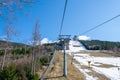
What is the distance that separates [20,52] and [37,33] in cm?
5696

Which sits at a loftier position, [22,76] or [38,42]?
[38,42]

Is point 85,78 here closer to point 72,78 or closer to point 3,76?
point 72,78

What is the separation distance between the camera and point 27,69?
39.7m

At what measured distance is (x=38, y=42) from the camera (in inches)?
1687

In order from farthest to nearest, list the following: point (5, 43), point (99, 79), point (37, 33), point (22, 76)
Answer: point (37, 33)
point (5, 43)
point (22, 76)
point (99, 79)

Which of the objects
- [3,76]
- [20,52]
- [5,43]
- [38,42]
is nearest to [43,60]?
[38,42]

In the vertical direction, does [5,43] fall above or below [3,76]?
above

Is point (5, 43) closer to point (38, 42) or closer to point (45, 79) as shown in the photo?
point (38, 42)

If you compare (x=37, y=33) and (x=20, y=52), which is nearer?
(x=37, y=33)

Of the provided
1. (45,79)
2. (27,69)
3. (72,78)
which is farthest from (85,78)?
(27,69)

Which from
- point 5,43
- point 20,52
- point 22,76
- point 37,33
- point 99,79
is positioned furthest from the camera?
point 20,52

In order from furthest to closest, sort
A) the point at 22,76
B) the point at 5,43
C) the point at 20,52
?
the point at 20,52, the point at 5,43, the point at 22,76

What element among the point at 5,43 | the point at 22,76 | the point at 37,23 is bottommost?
the point at 22,76

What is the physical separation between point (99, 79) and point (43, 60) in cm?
2650
